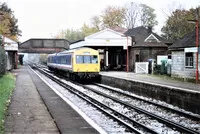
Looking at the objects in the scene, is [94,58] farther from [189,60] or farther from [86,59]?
[189,60]

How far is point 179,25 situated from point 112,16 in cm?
2900

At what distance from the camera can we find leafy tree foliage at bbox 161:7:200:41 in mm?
61812

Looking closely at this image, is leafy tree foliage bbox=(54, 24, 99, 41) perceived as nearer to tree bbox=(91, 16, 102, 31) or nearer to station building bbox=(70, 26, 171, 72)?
tree bbox=(91, 16, 102, 31)

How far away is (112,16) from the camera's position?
9044 centimetres

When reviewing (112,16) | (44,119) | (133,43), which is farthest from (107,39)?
(112,16)

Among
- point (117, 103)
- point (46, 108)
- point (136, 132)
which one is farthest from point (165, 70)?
point (136, 132)

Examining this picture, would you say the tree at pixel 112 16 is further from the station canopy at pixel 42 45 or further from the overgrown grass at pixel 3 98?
the overgrown grass at pixel 3 98

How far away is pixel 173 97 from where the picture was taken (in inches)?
699

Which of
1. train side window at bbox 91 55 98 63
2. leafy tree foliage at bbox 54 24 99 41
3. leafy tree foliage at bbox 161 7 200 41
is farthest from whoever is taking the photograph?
leafy tree foliage at bbox 54 24 99 41

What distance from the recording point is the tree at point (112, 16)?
90.3m

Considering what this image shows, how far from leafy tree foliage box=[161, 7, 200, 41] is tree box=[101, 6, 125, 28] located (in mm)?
23523

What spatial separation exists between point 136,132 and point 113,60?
41.5 meters

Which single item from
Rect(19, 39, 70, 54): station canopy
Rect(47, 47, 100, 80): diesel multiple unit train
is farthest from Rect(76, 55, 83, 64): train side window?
Rect(19, 39, 70, 54): station canopy

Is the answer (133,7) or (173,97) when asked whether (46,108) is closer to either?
(173,97)
